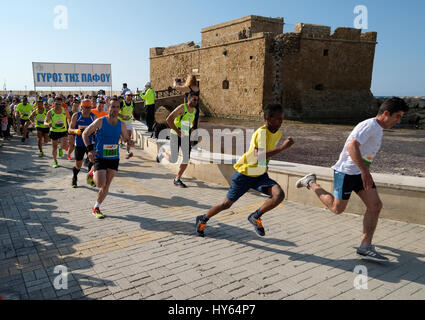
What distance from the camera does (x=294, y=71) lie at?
3059cm

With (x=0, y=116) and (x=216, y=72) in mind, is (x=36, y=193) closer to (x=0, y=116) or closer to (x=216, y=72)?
(x=0, y=116)

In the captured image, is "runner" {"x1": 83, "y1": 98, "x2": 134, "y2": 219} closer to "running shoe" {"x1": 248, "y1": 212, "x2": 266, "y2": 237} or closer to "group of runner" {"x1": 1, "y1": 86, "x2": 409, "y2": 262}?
"group of runner" {"x1": 1, "y1": 86, "x2": 409, "y2": 262}

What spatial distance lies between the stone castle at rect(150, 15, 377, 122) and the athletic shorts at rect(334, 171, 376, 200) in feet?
88.2

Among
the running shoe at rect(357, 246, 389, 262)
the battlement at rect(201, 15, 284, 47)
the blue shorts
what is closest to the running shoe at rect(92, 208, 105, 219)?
the blue shorts

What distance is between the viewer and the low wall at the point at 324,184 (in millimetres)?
5164

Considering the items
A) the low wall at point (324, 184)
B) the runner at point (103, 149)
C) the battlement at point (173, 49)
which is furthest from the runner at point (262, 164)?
the battlement at point (173, 49)

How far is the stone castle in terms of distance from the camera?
1185 inches

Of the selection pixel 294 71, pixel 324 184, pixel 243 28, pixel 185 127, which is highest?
pixel 243 28

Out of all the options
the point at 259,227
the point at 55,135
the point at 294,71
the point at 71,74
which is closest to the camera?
the point at 259,227

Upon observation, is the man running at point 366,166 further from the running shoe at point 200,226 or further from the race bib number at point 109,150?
the race bib number at point 109,150

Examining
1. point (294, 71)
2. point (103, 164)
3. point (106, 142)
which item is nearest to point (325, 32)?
point (294, 71)

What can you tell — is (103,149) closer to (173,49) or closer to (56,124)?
(56,124)

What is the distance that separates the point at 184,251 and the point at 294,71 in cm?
2920

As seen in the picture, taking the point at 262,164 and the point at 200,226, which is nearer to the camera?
the point at 262,164
